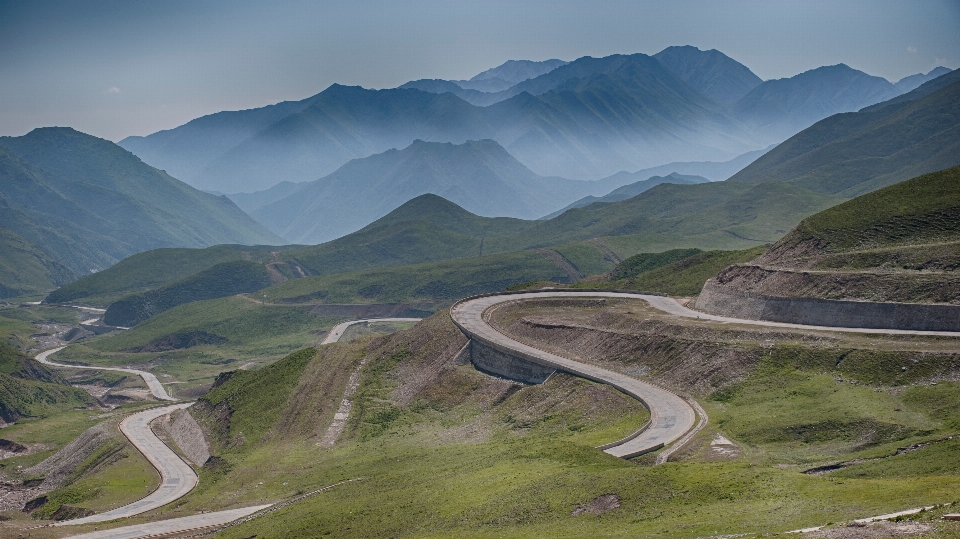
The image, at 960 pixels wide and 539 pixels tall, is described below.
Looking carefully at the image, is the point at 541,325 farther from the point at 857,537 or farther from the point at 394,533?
the point at 857,537

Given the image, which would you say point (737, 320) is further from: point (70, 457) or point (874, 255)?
point (70, 457)

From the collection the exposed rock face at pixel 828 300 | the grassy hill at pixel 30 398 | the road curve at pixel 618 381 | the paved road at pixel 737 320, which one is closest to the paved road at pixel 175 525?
the road curve at pixel 618 381

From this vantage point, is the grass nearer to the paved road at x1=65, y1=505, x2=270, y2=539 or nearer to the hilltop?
the hilltop

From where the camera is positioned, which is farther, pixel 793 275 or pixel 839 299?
pixel 793 275

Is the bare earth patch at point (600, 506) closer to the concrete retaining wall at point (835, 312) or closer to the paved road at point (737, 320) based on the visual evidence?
the paved road at point (737, 320)

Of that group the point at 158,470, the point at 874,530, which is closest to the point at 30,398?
the point at 158,470

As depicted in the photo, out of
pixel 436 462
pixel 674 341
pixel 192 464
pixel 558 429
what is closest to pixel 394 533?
pixel 436 462

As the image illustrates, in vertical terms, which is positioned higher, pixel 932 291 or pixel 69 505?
pixel 932 291
